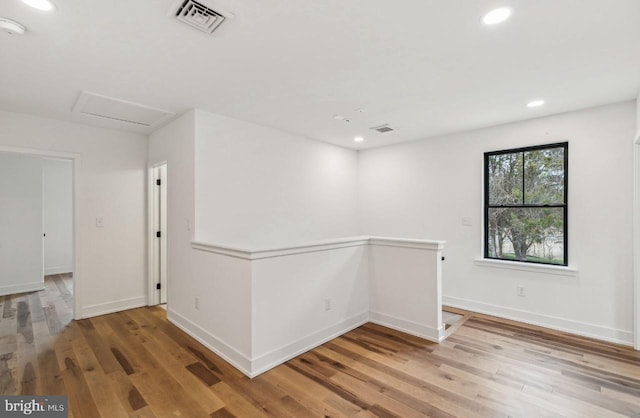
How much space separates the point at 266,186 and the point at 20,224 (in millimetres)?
4542

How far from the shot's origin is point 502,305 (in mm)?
4074

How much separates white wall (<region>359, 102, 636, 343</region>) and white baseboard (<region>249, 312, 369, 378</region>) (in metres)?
1.79

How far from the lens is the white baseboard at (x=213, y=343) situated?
2.68 metres

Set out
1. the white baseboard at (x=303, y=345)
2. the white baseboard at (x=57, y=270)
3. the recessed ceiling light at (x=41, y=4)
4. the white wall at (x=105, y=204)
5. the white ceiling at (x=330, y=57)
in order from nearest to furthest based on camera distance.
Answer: the recessed ceiling light at (x=41, y=4) < the white ceiling at (x=330, y=57) < the white baseboard at (x=303, y=345) < the white wall at (x=105, y=204) < the white baseboard at (x=57, y=270)

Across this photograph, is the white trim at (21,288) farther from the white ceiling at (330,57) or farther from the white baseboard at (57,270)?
the white ceiling at (330,57)

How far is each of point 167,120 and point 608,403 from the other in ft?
16.3

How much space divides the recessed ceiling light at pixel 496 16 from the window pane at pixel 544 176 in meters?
2.59

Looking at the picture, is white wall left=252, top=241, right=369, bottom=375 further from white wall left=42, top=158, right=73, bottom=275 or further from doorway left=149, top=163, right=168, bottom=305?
white wall left=42, top=158, right=73, bottom=275

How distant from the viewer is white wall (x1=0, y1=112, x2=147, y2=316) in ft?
12.7

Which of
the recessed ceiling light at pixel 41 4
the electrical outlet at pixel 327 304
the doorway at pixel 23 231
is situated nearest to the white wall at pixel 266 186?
the electrical outlet at pixel 327 304

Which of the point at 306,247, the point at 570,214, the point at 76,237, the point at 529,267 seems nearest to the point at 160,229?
the point at 76,237

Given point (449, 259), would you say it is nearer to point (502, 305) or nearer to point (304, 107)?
point (502, 305)

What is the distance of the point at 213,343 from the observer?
10.1 feet

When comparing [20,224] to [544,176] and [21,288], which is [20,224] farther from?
[544,176]
